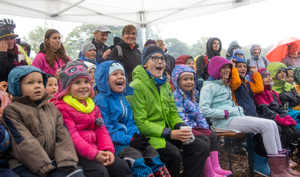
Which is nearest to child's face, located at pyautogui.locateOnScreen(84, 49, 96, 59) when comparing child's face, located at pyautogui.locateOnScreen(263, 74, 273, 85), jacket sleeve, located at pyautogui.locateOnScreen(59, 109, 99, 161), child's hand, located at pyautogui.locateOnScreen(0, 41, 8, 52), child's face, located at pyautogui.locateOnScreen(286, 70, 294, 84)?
child's hand, located at pyautogui.locateOnScreen(0, 41, 8, 52)

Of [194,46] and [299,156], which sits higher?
[194,46]

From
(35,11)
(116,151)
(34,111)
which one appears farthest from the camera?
(35,11)

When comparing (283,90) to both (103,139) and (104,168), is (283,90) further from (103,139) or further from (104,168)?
(104,168)

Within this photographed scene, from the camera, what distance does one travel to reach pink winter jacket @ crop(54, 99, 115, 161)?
6.53ft

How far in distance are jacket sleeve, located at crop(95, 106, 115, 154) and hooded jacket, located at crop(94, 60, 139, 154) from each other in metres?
0.10

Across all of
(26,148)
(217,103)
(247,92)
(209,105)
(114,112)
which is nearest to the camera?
(26,148)

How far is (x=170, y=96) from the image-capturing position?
3.12 m

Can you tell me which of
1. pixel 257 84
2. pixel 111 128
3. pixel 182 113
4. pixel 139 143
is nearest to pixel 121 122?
pixel 111 128

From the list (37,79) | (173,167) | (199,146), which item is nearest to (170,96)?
(199,146)

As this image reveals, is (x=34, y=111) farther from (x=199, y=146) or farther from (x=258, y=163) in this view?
(x=258, y=163)

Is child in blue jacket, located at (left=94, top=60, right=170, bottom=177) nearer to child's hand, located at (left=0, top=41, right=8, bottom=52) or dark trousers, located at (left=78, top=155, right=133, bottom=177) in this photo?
dark trousers, located at (left=78, top=155, right=133, bottom=177)

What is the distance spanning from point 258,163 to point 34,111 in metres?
3.43

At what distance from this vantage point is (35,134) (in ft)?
5.90

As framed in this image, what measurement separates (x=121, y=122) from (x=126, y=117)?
0.08 meters
